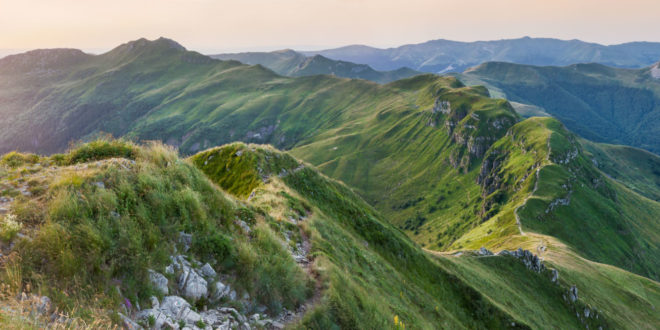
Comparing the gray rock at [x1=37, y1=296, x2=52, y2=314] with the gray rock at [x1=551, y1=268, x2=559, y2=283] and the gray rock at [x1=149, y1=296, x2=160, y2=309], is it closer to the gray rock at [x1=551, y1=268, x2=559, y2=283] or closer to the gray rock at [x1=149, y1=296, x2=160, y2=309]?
the gray rock at [x1=149, y1=296, x2=160, y2=309]

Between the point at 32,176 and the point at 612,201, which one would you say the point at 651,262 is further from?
the point at 32,176

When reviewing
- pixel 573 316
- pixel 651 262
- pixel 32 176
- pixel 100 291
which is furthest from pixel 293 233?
pixel 651 262

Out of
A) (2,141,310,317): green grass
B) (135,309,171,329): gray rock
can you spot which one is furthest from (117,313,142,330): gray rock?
(2,141,310,317): green grass

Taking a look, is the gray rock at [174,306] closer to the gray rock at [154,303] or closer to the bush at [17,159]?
the gray rock at [154,303]

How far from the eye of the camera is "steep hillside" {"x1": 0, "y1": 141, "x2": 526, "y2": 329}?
25.8 feet

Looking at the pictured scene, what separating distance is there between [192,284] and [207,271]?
72cm

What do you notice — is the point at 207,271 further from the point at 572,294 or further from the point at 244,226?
the point at 572,294

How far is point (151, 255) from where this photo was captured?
30.5 ft

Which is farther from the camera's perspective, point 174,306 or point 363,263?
point 363,263

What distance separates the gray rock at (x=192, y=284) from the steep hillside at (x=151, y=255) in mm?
31

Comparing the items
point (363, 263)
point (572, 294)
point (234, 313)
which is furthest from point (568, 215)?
point (234, 313)

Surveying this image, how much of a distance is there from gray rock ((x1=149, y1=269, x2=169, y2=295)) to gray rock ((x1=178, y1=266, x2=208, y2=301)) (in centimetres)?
59

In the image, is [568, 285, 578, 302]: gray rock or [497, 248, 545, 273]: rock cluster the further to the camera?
[497, 248, 545, 273]: rock cluster

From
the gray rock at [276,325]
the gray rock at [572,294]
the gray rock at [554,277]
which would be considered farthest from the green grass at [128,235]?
the gray rock at [572,294]
